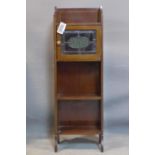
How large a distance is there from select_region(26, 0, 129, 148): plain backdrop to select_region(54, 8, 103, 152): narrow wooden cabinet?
0.44ft

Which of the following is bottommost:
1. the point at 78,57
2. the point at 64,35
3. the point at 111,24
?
the point at 78,57

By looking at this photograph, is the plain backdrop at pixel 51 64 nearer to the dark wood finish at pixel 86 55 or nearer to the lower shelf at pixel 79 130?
the lower shelf at pixel 79 130

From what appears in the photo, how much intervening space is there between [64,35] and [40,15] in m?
0.47

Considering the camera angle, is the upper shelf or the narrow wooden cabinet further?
the upper shelf

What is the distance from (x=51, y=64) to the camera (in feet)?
8.05

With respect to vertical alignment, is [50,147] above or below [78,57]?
below

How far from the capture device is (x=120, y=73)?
2.45 m

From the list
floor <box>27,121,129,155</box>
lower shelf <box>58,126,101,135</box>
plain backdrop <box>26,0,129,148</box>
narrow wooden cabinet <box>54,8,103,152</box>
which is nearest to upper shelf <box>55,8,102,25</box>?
narrow wooden cabinet <box>54,8,103,152</box>

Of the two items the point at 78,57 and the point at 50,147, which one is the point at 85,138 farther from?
the point at 78,57

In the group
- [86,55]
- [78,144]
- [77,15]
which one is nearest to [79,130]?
[78,144]

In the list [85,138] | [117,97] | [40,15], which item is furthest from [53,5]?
[85,138]

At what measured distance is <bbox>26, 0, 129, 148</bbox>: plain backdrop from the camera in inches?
94.6

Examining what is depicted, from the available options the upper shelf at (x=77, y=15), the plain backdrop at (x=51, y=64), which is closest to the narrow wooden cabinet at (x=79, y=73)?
the upper shelf at (x=77, y=15)

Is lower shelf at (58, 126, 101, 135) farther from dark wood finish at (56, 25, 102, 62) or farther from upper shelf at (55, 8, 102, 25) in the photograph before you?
upper shelf at (55, 8, 102, 25)
